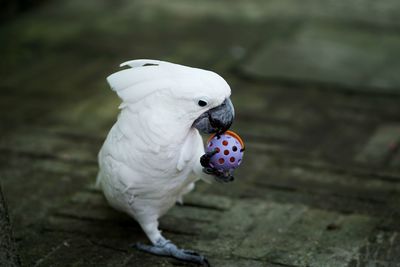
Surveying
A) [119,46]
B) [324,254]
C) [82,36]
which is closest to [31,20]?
[82,36]

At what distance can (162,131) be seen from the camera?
3057mm

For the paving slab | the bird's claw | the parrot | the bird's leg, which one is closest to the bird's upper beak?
the parrot

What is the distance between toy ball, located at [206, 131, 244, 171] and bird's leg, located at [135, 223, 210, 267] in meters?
0.46

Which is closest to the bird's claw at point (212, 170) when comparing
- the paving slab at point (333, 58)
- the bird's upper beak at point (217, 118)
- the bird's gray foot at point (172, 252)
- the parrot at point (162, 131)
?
the parrot at point (162, 131)

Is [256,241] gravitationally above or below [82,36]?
below

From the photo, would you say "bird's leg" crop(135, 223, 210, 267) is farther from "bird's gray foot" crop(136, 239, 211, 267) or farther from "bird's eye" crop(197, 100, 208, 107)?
"bird's eye" crop(197, 100, 208, 107)

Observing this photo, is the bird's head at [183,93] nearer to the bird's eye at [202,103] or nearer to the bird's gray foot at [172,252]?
the bird's eye at [202,103]

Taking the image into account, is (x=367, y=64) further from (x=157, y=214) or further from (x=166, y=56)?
(x=157, y=214)

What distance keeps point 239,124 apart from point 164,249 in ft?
5.49

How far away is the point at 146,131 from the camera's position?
Result: 10.1 feet

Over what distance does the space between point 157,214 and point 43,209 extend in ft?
2.74

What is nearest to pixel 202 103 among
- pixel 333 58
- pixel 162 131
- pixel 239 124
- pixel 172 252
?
pixel 162 131

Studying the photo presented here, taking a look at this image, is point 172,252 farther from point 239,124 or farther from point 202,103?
point 239,124

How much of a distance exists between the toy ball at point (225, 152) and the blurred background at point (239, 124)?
50 cm
